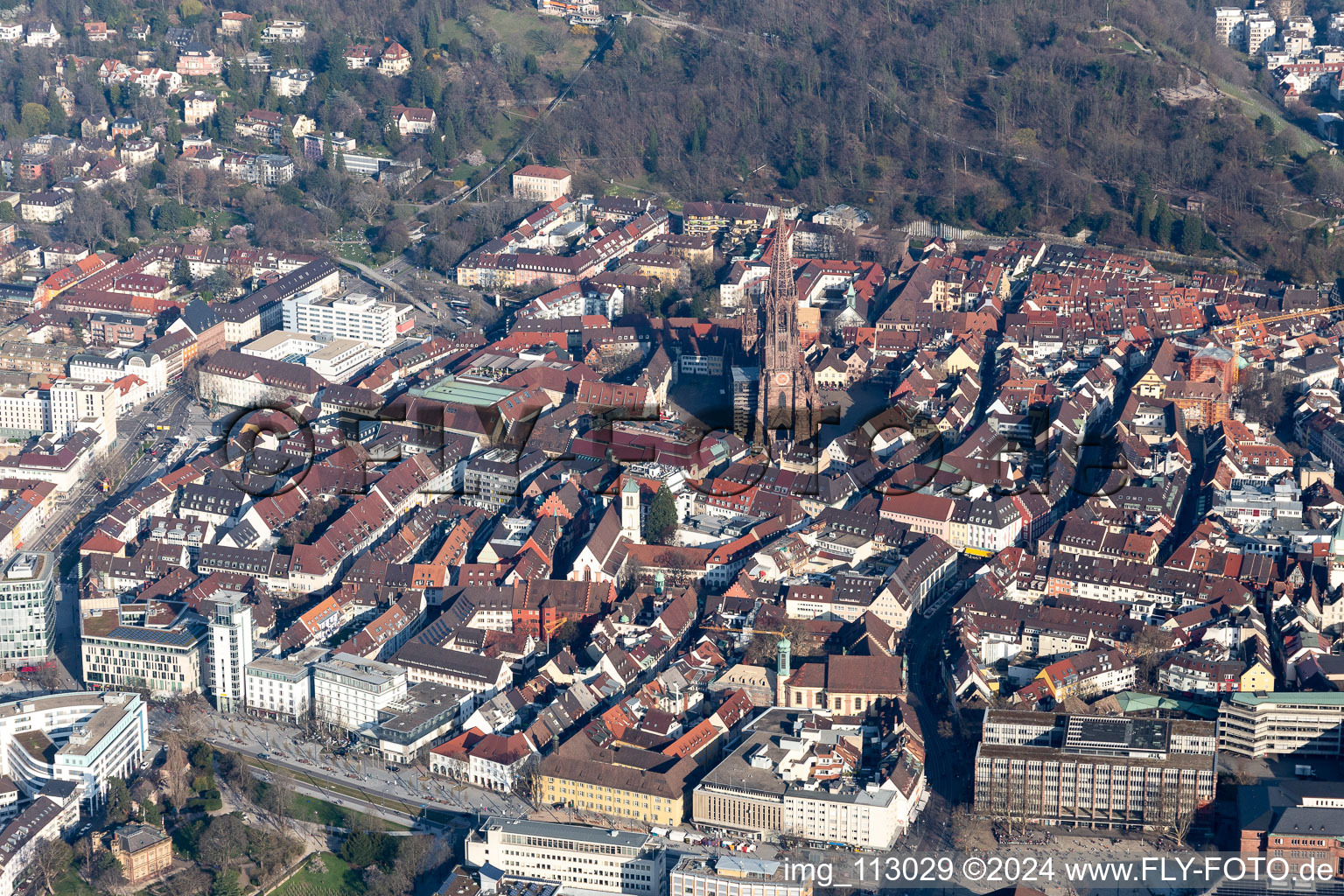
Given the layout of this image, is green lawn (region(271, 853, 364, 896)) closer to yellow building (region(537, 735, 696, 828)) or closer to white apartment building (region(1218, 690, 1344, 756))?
yellow building (region(537, 735, 696, 828))

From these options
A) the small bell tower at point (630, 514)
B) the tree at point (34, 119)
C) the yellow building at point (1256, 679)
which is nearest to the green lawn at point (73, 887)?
the small bell tower at point (630, 514)

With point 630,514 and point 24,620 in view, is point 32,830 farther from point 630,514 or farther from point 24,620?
point 630,514

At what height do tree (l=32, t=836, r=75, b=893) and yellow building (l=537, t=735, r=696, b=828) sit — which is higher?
yellow building (l=537, t=735, r=696, b=828)

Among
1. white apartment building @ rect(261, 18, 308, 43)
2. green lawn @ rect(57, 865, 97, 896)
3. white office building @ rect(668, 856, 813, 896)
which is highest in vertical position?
white apartment building @ rect(261, 18, 308, 43)

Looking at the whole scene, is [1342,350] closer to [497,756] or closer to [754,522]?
[754,522]

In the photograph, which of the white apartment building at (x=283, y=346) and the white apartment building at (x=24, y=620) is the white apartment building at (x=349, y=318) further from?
the white apartment building at (x=24, y=620)

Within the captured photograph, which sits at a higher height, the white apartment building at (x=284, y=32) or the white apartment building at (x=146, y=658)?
the white apartment building at (x=284, y=32)

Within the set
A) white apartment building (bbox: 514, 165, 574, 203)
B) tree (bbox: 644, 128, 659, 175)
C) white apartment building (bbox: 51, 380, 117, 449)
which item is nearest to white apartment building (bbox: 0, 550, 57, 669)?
white apartment building (bbox: 51, 380, 117, 449)
